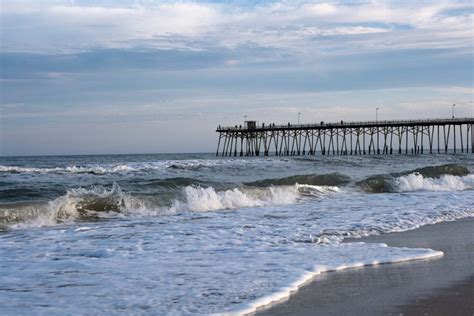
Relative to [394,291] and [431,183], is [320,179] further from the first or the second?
[394,291]

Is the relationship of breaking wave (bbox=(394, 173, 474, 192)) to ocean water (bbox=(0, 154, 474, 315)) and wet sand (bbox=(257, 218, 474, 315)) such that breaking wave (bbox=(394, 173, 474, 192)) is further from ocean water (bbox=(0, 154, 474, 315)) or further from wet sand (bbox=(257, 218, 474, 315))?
wet sand (bbox=(257, 218, 474, 315))

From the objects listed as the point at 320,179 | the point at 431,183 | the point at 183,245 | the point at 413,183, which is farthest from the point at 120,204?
the point at 431,183

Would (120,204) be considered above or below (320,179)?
below

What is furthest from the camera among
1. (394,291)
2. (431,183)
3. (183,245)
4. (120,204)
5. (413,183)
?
(431,183)

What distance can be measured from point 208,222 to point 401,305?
21.1ft

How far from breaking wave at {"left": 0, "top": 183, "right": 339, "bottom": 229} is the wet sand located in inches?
292

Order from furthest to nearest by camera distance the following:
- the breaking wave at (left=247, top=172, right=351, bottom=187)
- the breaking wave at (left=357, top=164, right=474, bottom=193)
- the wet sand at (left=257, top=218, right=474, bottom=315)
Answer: the breaking wave at (left=247, top=172, right=351, bottom=187) < the breaking wave at (left=357, top=164, right=474, bottom=193) < the wet sand at (left=257, top=218, right=474, bottom=315)

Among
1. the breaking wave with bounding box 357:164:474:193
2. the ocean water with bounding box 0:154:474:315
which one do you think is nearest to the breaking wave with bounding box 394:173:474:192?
the breaking wave with bounding box 357:164:474:193

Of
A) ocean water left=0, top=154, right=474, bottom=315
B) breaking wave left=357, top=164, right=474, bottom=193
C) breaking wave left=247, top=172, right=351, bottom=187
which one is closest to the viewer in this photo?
ocean water left=0, top=154, right=474, bottom=315

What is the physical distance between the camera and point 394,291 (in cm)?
527

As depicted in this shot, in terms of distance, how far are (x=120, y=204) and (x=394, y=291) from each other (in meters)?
9.25

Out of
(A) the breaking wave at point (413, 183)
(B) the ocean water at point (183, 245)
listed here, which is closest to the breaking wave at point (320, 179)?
(A) the breaking wave at point (413, 183)

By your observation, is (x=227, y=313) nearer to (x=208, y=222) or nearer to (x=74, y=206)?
(x=208, y=222)

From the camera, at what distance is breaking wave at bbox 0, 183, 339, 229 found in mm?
12013
